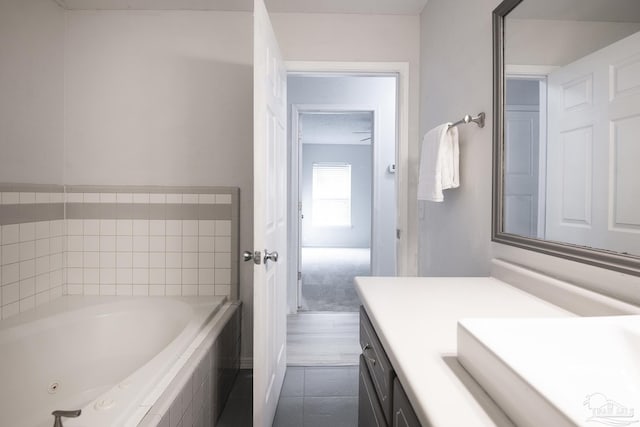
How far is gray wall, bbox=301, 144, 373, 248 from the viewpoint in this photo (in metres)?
7.73

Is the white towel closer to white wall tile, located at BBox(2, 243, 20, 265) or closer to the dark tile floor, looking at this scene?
the dark tile floor

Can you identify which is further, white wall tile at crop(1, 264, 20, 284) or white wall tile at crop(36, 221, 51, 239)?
white wall tile at crop(36, 221, 51, 239)

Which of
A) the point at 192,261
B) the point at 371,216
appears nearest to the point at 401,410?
the point at 192,261

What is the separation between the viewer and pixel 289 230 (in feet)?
10.1

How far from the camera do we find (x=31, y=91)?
1.86 meters

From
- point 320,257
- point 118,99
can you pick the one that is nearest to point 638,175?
point 118,99

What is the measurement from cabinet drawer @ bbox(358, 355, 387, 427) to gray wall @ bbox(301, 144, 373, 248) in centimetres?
670

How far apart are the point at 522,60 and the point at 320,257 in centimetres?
587

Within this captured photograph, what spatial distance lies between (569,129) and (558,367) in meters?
0.65

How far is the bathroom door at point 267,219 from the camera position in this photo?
138cm

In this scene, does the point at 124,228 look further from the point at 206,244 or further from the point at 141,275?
the point at 206,244

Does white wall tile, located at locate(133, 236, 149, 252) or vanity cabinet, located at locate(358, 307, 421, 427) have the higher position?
white wall tile, located at locate(133, 236, 149, 252)

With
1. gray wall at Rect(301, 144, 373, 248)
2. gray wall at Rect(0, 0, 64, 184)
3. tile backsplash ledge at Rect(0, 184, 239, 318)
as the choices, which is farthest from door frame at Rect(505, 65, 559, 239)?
gray wall at Rect(301, 144, 373, 248)

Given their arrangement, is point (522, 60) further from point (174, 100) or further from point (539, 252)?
point (174, 100)
